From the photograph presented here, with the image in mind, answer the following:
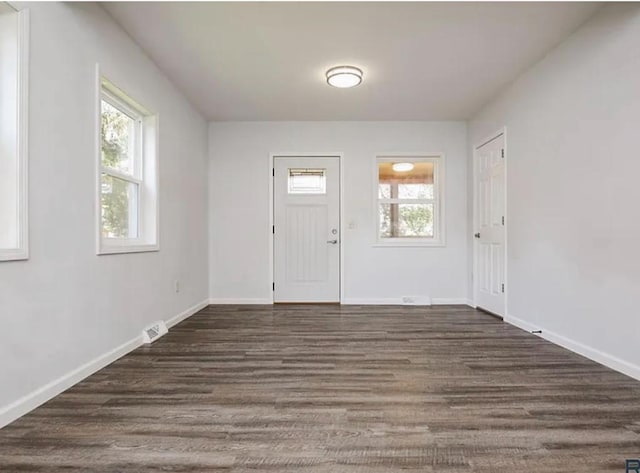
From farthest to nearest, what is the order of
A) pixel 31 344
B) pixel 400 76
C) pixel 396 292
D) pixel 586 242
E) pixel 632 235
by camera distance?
pixel 396 292 → pixel 400 76 → pixel 586 242 → pixel 632 235 → pixel 31 344

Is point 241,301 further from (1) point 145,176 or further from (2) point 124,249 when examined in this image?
(2) point 124,249

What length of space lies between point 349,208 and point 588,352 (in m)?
3.11

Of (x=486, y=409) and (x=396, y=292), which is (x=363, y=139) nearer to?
(x=396, y=292)

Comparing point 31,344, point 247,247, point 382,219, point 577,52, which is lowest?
point 31,344

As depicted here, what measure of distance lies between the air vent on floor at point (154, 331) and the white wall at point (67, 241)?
82mm

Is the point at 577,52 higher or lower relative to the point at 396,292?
higher

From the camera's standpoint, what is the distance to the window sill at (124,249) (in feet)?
8.67

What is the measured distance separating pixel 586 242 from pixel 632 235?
0.41m

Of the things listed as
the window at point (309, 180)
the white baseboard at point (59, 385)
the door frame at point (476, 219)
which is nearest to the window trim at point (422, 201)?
the door frame at point (476, 219)

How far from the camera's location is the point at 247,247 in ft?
17.2

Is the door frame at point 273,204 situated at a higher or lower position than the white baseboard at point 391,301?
higher

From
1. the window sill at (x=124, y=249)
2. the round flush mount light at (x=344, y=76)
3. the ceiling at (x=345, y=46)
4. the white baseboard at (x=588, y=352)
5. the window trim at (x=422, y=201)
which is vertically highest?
the ceiling at (x=345, y=46)

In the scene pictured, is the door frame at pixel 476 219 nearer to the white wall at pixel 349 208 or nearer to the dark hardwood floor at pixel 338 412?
the white wall at pixel 349 208

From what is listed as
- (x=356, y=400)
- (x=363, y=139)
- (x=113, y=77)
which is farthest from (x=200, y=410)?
(x=363, y=139)
